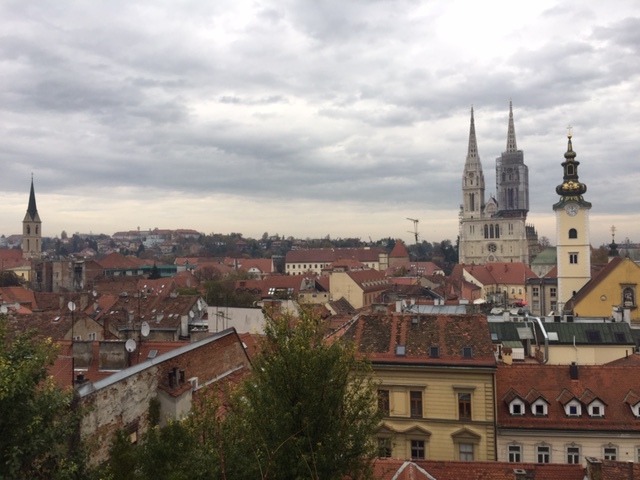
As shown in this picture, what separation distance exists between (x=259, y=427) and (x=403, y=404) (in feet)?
41.4

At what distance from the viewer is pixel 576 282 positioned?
192 feet

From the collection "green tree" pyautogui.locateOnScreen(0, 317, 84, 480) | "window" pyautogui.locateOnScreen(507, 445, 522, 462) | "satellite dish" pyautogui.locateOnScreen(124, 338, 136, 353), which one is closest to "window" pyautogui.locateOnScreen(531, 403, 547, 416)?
"window" pyautogui.locateOnScreen(507, 445, 522, 462)

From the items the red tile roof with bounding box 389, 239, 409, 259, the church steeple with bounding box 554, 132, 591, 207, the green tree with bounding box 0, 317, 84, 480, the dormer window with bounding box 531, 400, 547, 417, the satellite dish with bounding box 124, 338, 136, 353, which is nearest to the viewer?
the green tree with bounding box 0, 317, 84, 480

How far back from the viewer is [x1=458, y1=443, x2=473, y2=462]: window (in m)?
23.0

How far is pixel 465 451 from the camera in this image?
23.1 meters

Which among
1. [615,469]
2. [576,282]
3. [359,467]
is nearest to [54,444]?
[359,467]

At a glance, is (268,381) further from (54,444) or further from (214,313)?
(214,313)

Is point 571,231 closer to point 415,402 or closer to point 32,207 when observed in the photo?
point 415,402

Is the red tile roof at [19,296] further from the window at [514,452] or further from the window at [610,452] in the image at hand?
the window at [610,452]

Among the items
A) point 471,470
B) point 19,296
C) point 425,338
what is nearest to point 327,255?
point 19,296

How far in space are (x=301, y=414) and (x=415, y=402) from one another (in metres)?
12.4

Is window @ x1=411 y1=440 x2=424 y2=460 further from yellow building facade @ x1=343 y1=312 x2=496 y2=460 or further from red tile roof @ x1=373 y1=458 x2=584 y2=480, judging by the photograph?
red tile roof @ x1=373 y1=458 x2=584 y2=480

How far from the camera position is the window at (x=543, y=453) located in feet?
73.7

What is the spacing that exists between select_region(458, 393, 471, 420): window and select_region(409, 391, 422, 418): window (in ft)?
5.10
